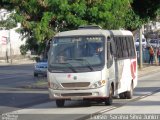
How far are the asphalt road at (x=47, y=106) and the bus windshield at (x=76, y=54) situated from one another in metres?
1.39

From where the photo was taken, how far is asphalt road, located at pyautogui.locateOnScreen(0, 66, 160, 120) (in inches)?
706

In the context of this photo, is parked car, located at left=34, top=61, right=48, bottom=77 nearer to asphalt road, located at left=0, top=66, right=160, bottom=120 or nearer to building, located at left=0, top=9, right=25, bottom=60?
asphalt road, located at left=0, top=66, right=160, bottom=120

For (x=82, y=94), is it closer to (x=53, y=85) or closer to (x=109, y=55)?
(x=53, y=85)

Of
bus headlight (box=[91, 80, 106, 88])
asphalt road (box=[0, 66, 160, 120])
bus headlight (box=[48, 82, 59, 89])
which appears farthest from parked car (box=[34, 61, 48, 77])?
bus headlight (box=[91, 80, 106, 88])

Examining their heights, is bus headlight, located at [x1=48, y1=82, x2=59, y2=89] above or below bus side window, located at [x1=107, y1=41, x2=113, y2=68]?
below

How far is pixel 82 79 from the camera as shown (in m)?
20.0

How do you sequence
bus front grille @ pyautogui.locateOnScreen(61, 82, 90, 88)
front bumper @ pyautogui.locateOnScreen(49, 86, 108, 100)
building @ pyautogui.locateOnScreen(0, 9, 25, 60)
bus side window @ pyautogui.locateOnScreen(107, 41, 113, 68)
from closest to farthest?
front bumper @ pyautogui.locateOnScreen(49, 86, 108, 100)
bus front grille @ pyautogui.locateOnScreen(61, 82, 90, 88)
bus side window @ pyautogui.locateOnScreen(107, 41, 113, 68)
building @ pyautogui.locateOnScreen(0, 9, 25, 60)

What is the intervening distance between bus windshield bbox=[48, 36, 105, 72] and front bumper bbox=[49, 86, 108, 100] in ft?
2.31

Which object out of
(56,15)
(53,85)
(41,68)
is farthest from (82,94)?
(41,68)

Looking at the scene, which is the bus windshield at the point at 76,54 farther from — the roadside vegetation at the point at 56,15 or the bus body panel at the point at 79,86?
the roadside vegetation at the point at 56,15

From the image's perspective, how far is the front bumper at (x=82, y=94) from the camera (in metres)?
19.9

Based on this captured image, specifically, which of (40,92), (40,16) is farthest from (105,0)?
(40,92)

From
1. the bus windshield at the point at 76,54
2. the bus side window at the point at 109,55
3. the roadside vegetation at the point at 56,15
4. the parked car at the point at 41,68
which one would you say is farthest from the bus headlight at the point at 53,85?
the parked car at the point at 41,68

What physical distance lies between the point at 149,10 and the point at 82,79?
17.0 metres
